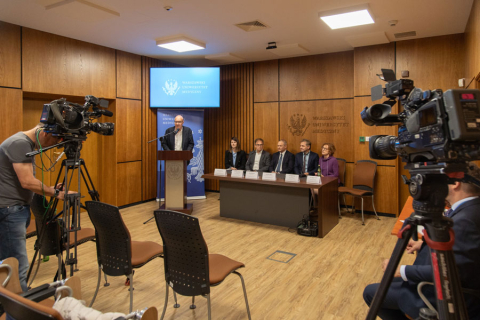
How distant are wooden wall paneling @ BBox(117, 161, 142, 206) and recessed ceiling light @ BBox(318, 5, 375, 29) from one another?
4.50 meters

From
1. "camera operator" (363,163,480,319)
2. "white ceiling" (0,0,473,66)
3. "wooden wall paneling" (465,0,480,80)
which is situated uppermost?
"white ceiling" (0,0,473,66)

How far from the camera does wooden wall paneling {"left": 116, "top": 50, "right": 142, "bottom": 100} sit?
6.38 metres

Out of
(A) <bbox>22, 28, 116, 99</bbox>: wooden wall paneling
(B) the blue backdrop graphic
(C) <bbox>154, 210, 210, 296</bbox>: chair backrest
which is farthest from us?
(B) the blue backdrop graphic

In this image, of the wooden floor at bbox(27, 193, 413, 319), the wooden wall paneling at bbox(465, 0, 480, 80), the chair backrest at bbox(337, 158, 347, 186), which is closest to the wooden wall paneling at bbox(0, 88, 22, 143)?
the wooden floor at bbox(27, 193, 413, 319)

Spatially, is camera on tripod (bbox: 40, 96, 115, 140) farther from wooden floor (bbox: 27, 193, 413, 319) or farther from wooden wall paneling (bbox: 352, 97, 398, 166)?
wooden wall paneling (bbox: 352, 97, 398, 166)

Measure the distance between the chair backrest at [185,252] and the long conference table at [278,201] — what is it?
2.67 m

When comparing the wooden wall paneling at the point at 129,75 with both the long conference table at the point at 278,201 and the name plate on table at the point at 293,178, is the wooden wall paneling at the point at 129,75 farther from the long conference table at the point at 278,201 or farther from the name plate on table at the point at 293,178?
the name plate on table at the point at 293,178

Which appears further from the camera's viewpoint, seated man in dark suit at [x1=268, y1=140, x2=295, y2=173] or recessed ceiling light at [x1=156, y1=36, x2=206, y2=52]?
seated man in dark suit at [x1=268, y1=140, x2=295, y2=173]

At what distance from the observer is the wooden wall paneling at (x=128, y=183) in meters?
6.44

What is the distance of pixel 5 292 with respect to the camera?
1211 mm

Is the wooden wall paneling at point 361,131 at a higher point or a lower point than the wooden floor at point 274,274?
higher

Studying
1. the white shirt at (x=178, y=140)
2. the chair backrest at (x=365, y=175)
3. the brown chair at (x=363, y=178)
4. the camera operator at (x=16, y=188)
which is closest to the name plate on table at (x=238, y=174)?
the white shirt at (x=178, y=140)

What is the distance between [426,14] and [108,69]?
5.31m

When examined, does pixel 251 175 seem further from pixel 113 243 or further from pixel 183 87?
pixel 113 243
